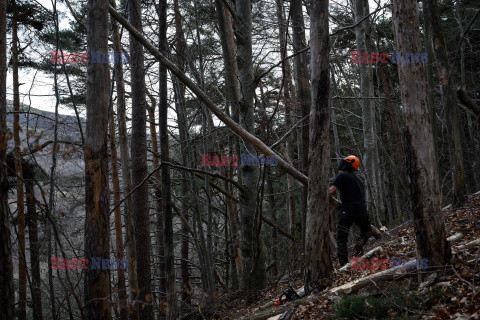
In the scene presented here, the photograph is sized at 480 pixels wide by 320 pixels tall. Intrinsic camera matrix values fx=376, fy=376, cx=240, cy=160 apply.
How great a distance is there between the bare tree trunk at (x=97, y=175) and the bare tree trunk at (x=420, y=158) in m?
4.09

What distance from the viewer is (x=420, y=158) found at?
4.86 meters

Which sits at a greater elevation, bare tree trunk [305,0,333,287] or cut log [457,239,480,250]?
bare tree trunk [305,0,333,287]

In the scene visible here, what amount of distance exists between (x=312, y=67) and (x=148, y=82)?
985 cm

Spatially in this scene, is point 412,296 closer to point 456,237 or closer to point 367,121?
point 456,237

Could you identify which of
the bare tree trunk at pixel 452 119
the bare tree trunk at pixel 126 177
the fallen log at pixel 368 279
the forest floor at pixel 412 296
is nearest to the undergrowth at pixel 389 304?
the forest floor at pixel 412 296

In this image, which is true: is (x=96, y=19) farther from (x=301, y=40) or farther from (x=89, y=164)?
(x=301, y=40)

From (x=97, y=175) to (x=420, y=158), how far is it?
4.29 m

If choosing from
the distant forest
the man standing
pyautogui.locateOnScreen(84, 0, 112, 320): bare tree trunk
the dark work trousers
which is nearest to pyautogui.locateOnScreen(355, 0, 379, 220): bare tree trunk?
the distant forest

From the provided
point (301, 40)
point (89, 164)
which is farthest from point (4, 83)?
point (301, 40)

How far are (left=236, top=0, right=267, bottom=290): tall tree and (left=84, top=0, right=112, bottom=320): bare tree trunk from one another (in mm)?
3631

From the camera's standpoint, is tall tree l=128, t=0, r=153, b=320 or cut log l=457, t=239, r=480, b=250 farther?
tall tree l=128, t=0, r=153, b=320

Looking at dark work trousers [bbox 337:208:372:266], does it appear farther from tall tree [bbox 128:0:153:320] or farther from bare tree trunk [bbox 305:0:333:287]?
tall tree [bbox 128:0:153:320]

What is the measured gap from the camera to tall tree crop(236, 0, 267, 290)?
8.39 m

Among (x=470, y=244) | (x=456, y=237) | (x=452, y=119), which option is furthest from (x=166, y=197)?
(x=452, y=119)
